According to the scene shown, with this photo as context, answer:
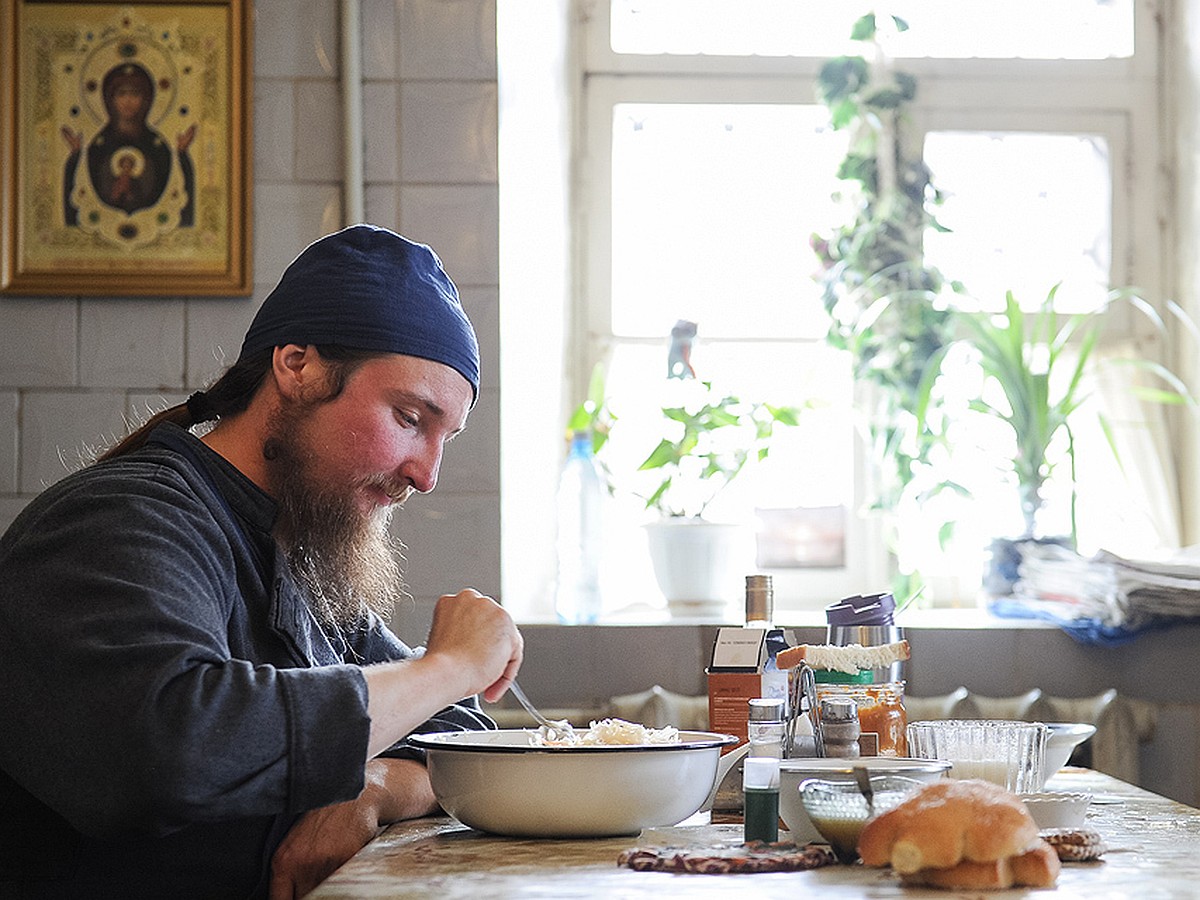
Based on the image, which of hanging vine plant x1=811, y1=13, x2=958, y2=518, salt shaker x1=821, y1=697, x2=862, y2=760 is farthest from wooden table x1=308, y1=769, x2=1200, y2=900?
hanging vine plant x1=811, y1=13, x2=958, y2=518

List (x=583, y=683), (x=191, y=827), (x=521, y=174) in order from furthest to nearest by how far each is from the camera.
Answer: (x=521, y=174)
(x=583, y=683)
(x=191, y=827)

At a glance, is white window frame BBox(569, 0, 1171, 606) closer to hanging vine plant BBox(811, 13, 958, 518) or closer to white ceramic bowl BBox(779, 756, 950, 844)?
hanging vine plant BBox(811, 13, 958, 518)

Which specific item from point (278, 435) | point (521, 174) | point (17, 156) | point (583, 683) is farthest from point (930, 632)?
point (17, 156)

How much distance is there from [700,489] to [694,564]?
0.74 ft

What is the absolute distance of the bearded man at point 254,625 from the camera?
1.08 m

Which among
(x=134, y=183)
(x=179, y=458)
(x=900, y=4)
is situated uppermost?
(x=900, y=4)

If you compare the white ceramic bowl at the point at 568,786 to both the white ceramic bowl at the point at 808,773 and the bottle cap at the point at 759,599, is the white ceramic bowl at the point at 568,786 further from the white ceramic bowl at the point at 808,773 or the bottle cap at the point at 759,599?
the bottle cap at the point at 759,599

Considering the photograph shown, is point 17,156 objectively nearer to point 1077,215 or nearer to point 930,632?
point 930,632

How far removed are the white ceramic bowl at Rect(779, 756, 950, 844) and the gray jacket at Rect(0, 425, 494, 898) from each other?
35cm

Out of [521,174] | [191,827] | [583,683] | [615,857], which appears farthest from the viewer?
[521,174]

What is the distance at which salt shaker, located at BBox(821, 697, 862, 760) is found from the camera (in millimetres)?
1340

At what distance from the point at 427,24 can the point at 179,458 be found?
1119 mm

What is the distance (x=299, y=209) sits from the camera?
2301mm

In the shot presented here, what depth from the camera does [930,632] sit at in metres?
2.28
